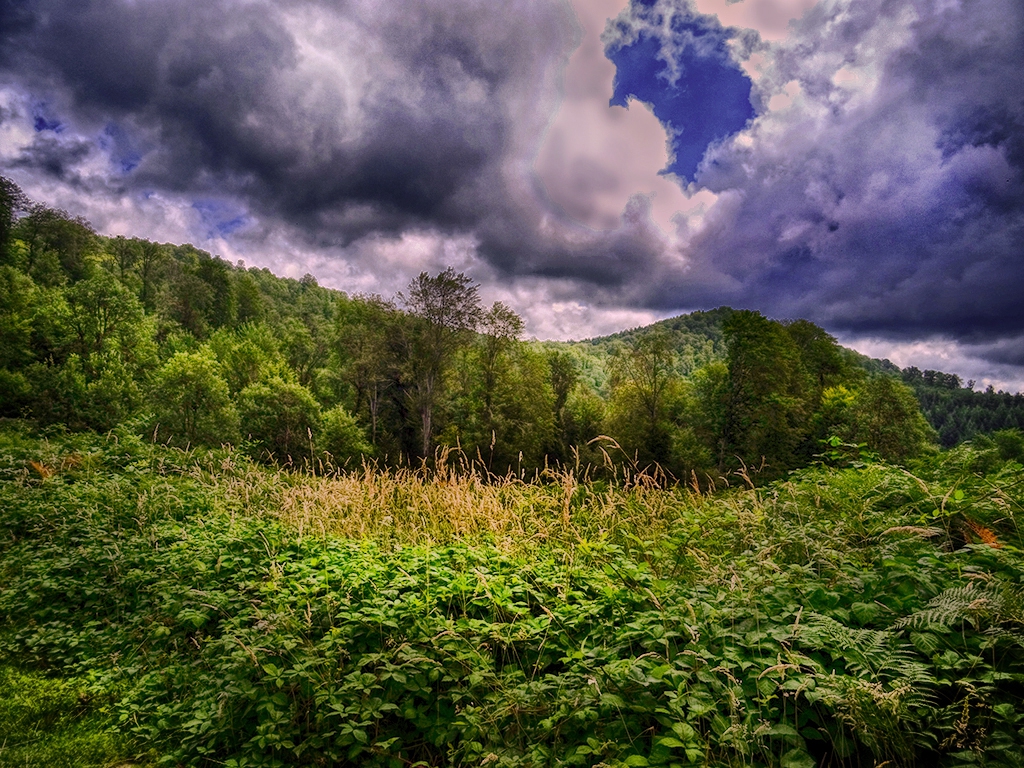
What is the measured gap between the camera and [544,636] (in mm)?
3143

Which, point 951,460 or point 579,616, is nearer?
point 579,616

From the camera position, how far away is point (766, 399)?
25.8 meters

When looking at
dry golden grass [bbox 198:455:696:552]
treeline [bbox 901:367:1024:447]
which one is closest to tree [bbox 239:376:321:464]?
dry golden grass [bbox 198:455:696:552]

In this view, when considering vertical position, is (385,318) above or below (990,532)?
above

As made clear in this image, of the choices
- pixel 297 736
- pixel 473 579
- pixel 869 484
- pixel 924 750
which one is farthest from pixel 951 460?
pixel 297 736

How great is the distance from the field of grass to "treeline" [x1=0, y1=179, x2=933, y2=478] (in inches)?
423

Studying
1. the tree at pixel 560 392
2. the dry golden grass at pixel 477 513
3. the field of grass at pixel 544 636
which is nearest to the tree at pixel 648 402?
the tree at pixel 560 392

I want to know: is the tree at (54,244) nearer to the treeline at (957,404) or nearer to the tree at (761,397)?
the tree at (761,397)

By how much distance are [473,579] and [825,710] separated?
240cm

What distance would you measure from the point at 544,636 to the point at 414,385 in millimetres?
29993

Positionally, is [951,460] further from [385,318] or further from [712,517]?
[385,318]

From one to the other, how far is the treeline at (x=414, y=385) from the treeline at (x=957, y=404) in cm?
5638

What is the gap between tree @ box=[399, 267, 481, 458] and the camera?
3180cm

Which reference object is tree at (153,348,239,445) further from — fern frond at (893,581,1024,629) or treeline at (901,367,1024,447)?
treeline at (901,367,1024,447)
